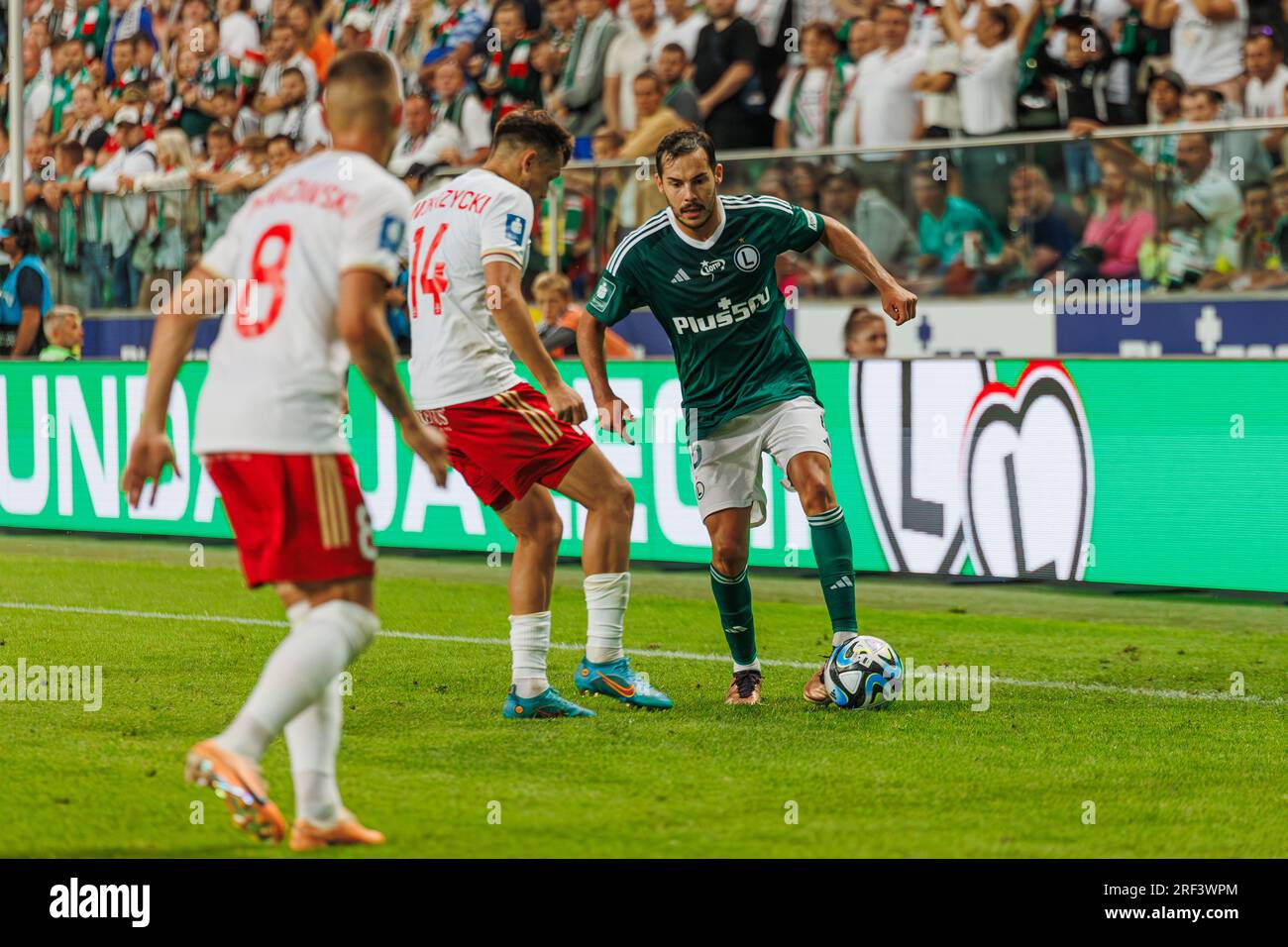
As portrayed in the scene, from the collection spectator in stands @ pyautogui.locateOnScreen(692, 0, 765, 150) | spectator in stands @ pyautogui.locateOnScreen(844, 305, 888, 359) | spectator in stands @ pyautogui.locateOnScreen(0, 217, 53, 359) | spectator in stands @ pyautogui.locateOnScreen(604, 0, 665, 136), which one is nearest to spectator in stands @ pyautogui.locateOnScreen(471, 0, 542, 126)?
spectator in stands @ pyautogui.locateOnScreen(604, 0, 665, 136)

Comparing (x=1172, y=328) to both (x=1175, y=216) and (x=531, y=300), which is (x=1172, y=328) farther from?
(x=531, y=300)

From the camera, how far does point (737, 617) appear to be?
7.34 m

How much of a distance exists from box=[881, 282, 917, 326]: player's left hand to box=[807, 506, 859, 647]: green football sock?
758 millimetres

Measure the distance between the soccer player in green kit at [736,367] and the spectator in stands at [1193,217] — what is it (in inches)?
179

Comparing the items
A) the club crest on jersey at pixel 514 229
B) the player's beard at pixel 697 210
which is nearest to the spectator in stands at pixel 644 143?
the player's beard at pixel 697 210

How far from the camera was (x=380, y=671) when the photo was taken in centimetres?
807

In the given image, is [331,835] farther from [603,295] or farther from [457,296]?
[603,295]

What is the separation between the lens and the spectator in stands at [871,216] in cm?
1220

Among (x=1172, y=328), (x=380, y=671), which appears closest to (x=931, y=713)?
(x=380, y=671)

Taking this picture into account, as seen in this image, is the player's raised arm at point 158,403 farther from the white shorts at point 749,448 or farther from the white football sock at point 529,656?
the white shorts at point 749,448

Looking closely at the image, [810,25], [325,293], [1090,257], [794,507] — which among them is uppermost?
[810,25]

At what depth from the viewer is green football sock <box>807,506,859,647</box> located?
716cm

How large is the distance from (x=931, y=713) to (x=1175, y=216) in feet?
17.3
